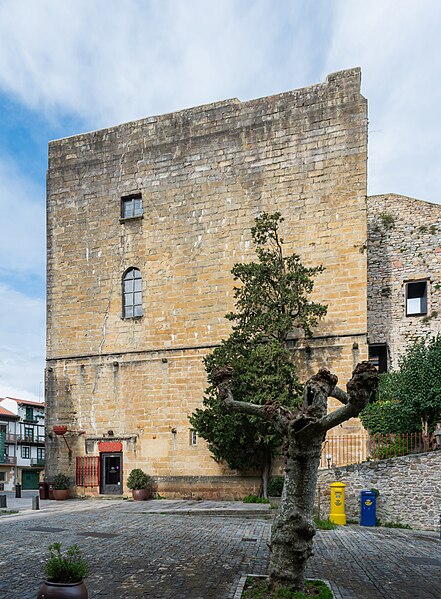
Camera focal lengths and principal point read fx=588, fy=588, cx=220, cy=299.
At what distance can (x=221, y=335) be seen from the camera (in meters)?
19.5

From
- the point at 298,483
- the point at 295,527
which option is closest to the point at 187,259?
the point at 298,483

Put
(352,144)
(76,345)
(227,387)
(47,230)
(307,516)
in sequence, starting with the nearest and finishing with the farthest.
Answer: (307,516) → (227,387) → (352,144) → (76,345) → (47,230)

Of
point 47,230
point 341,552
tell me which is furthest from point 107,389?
point 341,552

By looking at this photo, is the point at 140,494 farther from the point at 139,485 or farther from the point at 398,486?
the point at 398,486

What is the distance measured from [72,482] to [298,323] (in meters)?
10.1

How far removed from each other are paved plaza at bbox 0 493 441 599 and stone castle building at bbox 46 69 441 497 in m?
4.81

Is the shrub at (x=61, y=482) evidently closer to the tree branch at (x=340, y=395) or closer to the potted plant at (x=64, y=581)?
the potted plant at (x=64, y=581)

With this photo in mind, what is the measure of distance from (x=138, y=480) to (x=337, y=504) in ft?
25.1

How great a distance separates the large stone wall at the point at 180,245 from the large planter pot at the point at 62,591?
1301cm

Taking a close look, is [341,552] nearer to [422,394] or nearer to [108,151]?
[422,394]

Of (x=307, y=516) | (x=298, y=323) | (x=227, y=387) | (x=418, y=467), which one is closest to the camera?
(x=307, y=516)

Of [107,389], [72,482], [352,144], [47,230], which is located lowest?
[72,482]

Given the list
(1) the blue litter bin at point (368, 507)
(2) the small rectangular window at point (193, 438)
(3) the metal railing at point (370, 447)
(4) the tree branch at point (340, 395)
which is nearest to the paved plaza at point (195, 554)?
(1) the blue litter bin at point (368, 507)

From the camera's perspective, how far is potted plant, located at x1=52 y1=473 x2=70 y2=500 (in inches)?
797
